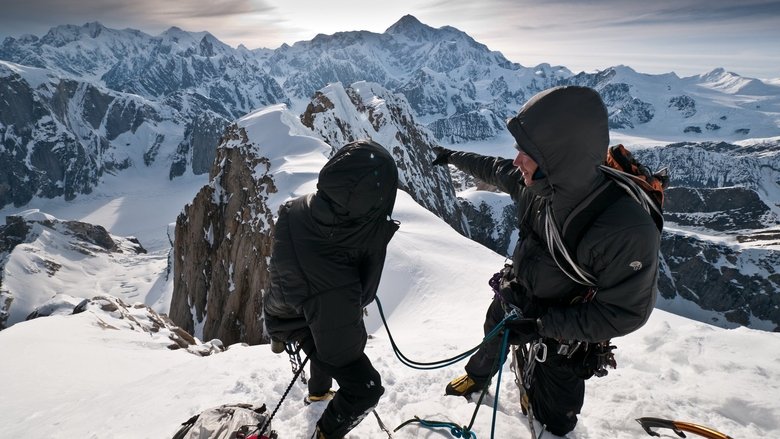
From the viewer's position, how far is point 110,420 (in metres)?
5.76

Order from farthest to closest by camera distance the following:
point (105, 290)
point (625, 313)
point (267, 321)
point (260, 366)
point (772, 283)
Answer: point (772, 283)
point (105, 290)
point (260, 366)
point (267, 321)
point (625, 313)

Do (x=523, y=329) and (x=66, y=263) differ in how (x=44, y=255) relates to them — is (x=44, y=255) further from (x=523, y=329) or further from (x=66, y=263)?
(x=523, y=329)

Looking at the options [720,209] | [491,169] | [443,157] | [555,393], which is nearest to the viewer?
[555,393]

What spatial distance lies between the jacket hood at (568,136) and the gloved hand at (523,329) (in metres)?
1.27

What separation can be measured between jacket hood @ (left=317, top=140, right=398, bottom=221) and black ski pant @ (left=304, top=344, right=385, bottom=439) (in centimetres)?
149

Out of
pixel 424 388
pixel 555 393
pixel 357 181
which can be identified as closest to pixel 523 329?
pixel 555 393

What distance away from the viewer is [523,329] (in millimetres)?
3873

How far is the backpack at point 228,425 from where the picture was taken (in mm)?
3896

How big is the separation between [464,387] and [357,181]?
10.4ft

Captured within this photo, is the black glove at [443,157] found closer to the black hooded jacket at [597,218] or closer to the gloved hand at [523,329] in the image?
the black hooded jacket at [597,218]

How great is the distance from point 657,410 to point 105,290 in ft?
432

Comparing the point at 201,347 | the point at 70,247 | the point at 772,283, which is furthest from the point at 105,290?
the point at 772,283

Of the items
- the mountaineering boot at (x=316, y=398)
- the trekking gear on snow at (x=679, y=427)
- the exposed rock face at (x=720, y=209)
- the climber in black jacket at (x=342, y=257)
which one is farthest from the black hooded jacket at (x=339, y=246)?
the exposed rock face at (x=720, y=209)

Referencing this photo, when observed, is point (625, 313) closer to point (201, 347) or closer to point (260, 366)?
point (260, 366)
